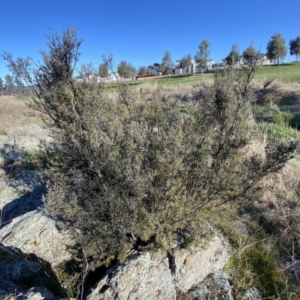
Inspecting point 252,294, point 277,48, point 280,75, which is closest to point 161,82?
point 280,75

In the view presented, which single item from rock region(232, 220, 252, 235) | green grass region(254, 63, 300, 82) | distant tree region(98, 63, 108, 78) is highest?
green grass region(254, 63, 300, 82)

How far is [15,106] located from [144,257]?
1516 centimetres

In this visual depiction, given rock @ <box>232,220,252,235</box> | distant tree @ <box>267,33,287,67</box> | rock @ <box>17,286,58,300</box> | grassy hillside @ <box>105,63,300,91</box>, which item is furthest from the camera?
distant tree @ <box>267,33,287,67</box>

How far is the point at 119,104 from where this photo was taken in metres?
2.89

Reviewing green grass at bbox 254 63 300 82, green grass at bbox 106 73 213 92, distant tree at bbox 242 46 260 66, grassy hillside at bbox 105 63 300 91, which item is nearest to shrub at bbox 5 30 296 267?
distant tree at bbox 242 46 260 66

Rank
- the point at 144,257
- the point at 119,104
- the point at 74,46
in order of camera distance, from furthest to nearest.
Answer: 1. the point at 119,104
2. the point at 74,46
3. the point at 144,257

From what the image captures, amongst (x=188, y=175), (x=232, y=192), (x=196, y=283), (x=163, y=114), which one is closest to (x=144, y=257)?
(x=196, y=283)

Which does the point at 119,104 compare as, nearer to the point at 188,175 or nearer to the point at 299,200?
the point at 188,175

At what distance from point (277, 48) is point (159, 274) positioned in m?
45.6

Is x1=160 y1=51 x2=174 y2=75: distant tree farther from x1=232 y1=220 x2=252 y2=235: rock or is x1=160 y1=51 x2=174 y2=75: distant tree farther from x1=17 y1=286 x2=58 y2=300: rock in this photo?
x1=17 y1=286 x2=58 y2=300: rock

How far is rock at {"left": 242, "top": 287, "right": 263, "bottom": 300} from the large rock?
0.89 feet

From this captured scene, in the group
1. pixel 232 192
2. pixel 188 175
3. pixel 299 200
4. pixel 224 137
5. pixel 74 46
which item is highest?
pixel 74 46

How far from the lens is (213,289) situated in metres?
1.87

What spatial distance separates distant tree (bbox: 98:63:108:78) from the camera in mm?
2945
